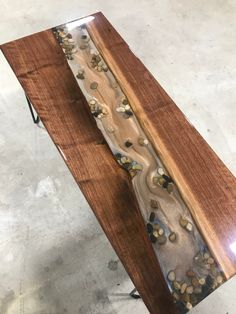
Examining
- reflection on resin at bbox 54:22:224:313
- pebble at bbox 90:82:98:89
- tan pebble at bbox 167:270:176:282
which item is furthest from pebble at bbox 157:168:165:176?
pebble at bbox 90:82:98:89

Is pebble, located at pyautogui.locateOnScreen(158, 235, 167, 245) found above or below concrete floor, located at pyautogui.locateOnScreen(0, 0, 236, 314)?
above

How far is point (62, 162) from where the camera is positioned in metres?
1.75

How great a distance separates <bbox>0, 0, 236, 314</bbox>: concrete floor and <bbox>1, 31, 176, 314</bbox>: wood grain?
1.55 feet

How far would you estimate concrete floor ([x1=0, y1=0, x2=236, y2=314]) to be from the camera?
1.43 meters

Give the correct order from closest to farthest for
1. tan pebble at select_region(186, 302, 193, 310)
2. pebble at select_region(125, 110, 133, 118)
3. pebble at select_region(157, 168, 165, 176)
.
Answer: tan pebble at select_region(186, 302, 193, 310) → pebble at select_region(157, 168, 165, 176) → pebble at select_region(125, 110, 133, 118)

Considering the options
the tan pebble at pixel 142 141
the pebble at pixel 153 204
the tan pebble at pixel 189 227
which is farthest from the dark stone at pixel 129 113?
the tan pebble at pixel 189 227

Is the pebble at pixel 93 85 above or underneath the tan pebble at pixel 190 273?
above

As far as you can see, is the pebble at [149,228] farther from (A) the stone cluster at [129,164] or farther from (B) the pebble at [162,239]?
(A) the stone cluster at [129,164]

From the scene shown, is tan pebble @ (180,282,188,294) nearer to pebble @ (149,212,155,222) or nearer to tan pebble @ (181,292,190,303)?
tan pebble @ (181,292,190,303)

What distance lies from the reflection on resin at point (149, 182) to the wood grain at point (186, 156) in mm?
27

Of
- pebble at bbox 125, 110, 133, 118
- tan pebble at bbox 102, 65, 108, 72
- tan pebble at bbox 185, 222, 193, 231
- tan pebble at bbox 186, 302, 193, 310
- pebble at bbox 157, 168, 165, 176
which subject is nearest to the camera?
tan pebble at bbox 186, 302, 193, 310

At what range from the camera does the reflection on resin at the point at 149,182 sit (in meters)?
1.00

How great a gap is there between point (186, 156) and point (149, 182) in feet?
0.52

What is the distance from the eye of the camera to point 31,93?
4.33ft
